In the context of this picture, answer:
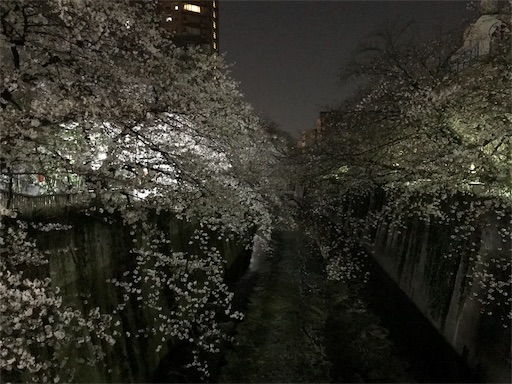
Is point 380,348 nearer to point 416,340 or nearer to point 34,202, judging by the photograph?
point 416,340

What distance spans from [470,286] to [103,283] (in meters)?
11.1

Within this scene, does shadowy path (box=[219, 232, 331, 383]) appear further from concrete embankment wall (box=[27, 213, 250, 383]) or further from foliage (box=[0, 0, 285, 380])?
concrete embankment wall (box=[27, 213, 250, 383])

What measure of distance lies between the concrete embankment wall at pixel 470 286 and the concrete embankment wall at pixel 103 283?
371 inches

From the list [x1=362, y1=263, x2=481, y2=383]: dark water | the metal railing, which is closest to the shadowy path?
[x1=362, y1=263, x2=481, y2=383]: dark water

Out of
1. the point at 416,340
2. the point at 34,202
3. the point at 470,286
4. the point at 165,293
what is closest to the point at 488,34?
the point at 470,286

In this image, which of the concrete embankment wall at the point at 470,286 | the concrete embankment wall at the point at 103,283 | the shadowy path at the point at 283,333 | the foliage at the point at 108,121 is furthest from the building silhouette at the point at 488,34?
the concrete embankment wall at the point at 103,283

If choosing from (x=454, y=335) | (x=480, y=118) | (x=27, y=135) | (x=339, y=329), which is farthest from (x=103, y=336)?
(x=480, y=118)

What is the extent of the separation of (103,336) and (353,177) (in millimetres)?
18767

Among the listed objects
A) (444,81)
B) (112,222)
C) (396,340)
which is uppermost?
(444,81)

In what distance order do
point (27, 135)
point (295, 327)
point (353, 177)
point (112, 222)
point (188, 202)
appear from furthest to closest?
point (353, 177), point (295, 327), point (188, 202), point (112, 222), point (27, 135)

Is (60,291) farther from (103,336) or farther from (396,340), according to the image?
(396,340)

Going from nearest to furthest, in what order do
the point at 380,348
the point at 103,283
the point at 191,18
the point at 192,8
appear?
the point at 103,283 → the point at 380,348 → the point at 191,18 → the point at 192,8

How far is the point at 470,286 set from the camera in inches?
509

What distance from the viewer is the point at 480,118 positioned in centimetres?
1407
